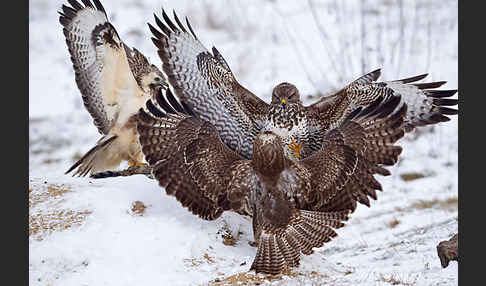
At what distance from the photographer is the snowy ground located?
14.2ft

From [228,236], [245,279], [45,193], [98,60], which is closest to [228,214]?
[228,236]

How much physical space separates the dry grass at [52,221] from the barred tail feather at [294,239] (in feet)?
5.25

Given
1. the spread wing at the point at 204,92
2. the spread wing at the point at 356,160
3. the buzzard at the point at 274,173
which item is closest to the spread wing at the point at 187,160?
the buzzard at the point at 274,173

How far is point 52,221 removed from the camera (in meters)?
4.79

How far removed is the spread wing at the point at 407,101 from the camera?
5.61m

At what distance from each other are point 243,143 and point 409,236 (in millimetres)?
2187

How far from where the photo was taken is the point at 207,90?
5.71 meters

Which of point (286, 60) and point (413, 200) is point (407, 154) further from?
point (286, 60)

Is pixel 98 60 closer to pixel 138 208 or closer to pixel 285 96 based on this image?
pixel 138 208

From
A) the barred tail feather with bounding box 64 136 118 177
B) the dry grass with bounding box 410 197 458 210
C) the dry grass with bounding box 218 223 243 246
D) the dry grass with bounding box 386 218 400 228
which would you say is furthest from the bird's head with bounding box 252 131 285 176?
the dry grass with bounding box 410 197 458 210

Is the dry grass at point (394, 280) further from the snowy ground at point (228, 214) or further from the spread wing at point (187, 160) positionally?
the spread wing at point (187, 160)

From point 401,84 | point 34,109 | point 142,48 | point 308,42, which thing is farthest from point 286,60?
point 401,84

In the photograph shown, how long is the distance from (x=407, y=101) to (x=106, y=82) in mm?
3242

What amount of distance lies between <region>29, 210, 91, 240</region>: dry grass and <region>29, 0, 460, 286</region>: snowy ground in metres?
→ 0.01
